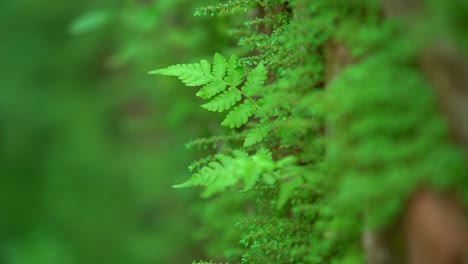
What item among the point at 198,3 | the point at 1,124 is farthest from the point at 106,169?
the point at 198,3

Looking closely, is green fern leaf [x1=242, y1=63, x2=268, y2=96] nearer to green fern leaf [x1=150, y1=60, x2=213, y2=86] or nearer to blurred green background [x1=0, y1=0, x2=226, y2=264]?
green fern leaf [x1=150, y1=60, x2=213, y2=86]

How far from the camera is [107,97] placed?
8.52 metres

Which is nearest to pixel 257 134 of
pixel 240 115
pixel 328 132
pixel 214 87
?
pixel 240 115

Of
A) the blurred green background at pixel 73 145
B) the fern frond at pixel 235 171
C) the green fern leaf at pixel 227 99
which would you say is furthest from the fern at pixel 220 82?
the blurred green background at pixel 73 145

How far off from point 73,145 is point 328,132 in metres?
6.84

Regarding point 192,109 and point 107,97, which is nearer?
point 192,109

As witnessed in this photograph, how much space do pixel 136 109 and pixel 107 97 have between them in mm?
412

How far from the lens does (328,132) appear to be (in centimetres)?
204

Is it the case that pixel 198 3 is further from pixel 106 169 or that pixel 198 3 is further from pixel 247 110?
pixel 106 169

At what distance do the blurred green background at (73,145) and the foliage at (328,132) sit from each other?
4472mm

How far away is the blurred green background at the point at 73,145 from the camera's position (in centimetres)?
753

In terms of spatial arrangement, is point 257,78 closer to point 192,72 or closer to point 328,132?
point 192,72

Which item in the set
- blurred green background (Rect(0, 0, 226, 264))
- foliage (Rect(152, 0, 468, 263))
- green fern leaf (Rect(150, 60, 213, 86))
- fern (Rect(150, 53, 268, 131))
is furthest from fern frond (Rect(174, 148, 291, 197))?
blurred green background (Rect(0, 0, 226, 264))

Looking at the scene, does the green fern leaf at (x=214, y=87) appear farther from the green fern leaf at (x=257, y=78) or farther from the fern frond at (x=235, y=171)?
the fern frond at (x=235, y=171)
